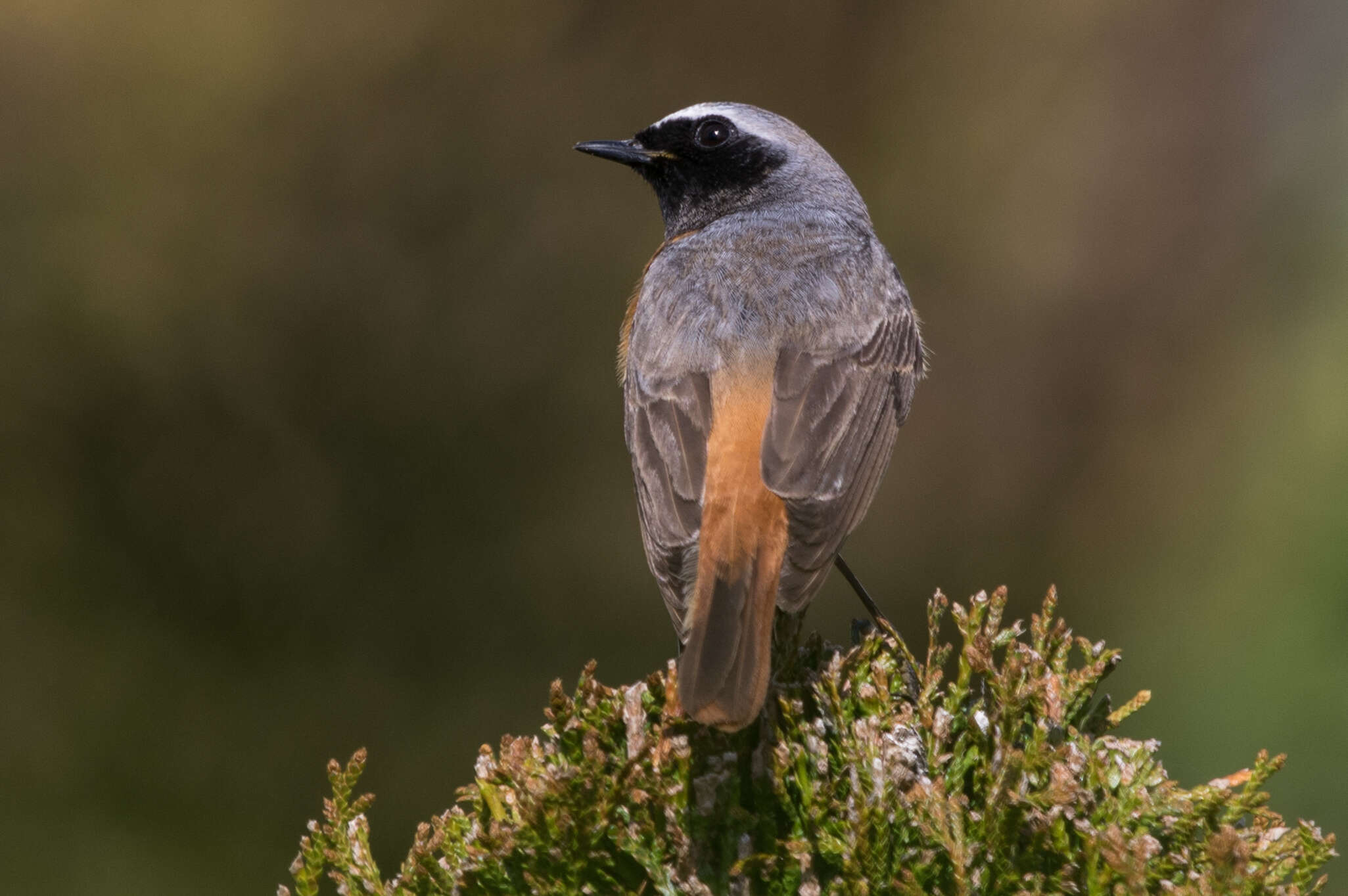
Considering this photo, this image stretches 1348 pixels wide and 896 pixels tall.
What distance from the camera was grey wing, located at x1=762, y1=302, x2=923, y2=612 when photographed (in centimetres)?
264

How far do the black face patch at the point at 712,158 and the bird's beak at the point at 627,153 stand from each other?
1cm

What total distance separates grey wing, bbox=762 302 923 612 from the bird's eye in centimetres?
90

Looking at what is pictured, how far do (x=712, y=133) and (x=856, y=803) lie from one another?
262 centimetres

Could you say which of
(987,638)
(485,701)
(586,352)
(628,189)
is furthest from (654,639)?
(987,638)

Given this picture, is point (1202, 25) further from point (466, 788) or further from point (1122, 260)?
point (466, 788)

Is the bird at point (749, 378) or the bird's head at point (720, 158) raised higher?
the bird's head at point (720, 158)

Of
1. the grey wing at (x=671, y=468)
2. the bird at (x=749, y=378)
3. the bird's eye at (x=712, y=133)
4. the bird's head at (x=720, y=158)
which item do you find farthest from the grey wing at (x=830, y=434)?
the bird's eye at (x=712, y=133)

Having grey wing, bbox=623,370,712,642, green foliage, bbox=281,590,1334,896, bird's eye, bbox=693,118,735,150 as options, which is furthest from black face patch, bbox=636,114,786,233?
green foliage, bbox=281,590,1334,896

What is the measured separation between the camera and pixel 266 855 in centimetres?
420

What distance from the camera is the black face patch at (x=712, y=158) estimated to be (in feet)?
13.3

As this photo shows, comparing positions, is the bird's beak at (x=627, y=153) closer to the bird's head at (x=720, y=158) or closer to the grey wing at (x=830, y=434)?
the bird's head at (x=720, y=158)

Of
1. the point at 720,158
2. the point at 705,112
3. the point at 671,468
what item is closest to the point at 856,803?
the point at 671,468

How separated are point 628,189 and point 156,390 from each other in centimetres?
205

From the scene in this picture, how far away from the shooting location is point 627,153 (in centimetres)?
408
